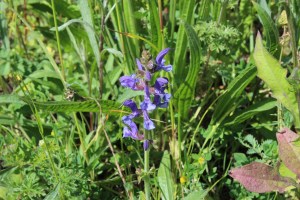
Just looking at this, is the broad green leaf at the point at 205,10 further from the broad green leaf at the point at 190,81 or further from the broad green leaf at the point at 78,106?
the broad green leaf at the point at 78,106

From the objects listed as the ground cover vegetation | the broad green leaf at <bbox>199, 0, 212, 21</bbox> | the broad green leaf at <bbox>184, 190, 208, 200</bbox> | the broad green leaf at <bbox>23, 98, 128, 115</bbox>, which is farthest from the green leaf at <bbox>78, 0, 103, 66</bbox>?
the broad green leaf at <bbox>184, 190, 208, 200</bbox>

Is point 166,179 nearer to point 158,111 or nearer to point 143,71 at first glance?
point 158,111

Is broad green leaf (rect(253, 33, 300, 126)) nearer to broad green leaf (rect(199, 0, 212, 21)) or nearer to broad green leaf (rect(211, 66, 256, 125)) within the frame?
broad green leaf (rect(211, 66, 256, 125))

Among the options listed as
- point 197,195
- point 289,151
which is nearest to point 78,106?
point 197,195

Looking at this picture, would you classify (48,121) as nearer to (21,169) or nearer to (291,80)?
(21,169)

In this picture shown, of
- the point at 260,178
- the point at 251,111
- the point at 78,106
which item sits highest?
the point at 78,106

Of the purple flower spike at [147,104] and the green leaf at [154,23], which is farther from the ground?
the green leaf at [154,23]

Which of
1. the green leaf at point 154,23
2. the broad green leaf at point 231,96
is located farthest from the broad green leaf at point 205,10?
the broad green leaf at point 231,96

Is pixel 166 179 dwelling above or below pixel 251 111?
below
